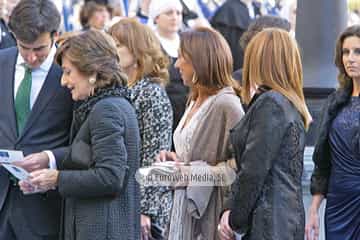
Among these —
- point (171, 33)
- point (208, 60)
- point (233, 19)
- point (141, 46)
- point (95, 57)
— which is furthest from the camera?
point (233, 19)

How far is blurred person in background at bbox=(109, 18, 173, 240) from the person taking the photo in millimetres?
5566

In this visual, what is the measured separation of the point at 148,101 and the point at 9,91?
93cm

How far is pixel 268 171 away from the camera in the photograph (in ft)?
14.9

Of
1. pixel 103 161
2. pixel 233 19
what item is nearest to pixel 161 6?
pixel 233 19

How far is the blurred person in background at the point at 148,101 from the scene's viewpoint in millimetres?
5566

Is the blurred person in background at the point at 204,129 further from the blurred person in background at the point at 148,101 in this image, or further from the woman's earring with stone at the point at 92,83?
the woman's earring with stone at the point at 92,83

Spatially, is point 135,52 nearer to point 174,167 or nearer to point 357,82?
point 174,167

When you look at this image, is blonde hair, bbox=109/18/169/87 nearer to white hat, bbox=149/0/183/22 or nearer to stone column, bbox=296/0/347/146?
stone column, bbox=296/0/347/146

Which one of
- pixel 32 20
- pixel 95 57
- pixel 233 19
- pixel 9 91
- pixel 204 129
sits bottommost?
pixel 233 19

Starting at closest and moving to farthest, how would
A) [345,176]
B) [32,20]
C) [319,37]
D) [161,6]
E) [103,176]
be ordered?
[103,176]
[32,20]
[345,176]
[319,37]
[161,6]

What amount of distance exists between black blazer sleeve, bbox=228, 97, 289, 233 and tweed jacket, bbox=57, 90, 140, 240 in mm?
556

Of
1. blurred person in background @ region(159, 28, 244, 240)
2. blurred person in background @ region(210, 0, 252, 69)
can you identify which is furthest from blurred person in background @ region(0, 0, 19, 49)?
blurred person in background @ region(159, 28, 244, 240)

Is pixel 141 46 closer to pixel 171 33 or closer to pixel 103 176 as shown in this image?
pixel 103 176

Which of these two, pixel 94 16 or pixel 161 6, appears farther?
pixel 94 16
